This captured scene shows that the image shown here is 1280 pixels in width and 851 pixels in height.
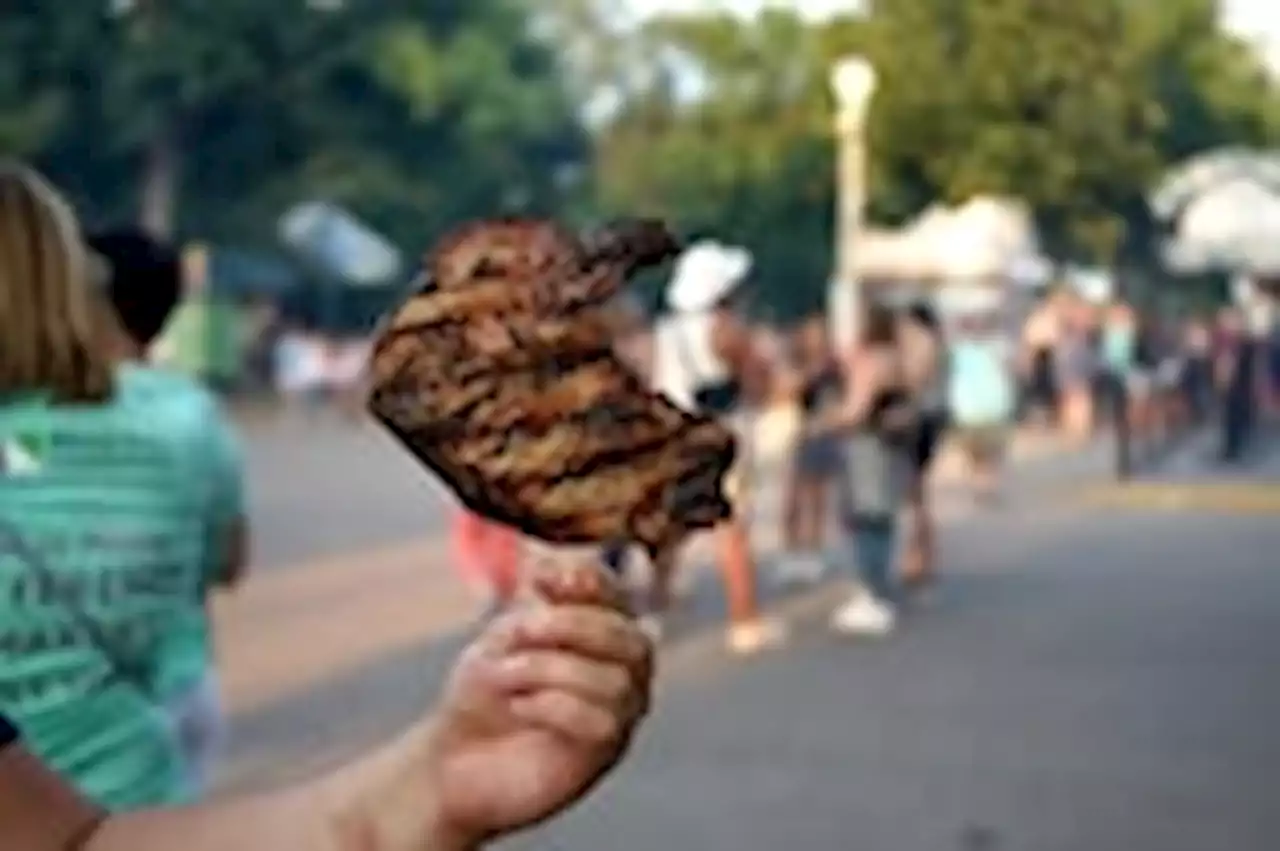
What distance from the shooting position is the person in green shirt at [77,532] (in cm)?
385

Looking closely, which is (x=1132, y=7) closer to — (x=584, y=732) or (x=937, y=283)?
(x=937, y=283)

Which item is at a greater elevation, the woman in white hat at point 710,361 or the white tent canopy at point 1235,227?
the woman in white hat at point 710,361

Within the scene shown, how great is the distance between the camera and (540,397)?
214cm

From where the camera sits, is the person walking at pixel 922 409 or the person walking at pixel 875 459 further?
the person walking at pixel 922 409

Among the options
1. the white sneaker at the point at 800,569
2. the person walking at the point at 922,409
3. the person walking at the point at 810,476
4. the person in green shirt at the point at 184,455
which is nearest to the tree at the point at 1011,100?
the person walking at the point at 810,476

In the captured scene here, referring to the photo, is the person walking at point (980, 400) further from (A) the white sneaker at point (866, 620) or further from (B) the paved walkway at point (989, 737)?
(A) the white sneaker at point (866, 620)

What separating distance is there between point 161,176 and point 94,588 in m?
57.9

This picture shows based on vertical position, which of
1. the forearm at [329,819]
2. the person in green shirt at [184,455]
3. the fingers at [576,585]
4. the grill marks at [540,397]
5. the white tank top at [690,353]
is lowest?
the white tank top at [690,353]

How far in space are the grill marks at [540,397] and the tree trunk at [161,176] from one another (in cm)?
5890

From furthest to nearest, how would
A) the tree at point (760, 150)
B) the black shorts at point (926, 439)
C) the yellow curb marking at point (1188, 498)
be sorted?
the tree at point (760, 150), the yellow curb marking at point (1188, 498), the black shorts at point (926, 439)

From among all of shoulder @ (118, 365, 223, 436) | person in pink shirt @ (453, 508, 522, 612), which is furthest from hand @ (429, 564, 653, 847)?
person in pink shirt @ (453, 508, 522, 612)

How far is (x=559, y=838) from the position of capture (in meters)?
9.13

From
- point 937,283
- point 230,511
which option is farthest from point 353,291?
point 230,511

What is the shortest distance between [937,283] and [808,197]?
12.2 meters
